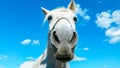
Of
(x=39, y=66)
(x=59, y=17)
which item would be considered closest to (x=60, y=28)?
(x=59, y=17)

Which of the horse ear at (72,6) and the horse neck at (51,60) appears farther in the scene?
the horse ear at (72,6)

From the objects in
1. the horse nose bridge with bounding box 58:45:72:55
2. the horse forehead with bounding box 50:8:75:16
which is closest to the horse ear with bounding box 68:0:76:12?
the horse forehead with bounding box 50:8:75:16

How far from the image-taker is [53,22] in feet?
16.1

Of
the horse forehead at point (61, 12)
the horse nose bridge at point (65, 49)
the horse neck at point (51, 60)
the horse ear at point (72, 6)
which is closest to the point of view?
the horse nose bridge at point (65, 49)

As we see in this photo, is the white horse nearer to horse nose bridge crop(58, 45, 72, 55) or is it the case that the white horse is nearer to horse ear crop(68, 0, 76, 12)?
horse nose bridge crop(58, 45, 72, 55)

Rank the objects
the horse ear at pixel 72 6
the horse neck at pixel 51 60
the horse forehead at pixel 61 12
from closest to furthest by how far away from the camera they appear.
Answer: the horse forehead at pixel 61 12, the horse neck at pixel 51 60, the horse ear at pixel 72 6

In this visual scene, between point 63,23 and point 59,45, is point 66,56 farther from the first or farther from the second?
point 63,23

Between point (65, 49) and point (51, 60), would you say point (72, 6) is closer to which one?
point (51, 60)

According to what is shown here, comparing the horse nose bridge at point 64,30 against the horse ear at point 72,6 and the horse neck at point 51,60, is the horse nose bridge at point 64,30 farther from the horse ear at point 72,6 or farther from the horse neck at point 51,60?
the horse ear at point 72,6

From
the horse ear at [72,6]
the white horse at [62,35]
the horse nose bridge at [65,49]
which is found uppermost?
the horse ear at [72,6]

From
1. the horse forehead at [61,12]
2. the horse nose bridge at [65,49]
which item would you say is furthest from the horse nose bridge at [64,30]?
the horse forehead at [61,12]

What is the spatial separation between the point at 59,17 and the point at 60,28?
0.50m

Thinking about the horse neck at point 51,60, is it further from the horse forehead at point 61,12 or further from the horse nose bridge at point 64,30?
the horse nose bridge at point 64,30

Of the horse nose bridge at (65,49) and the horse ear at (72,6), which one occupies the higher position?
the horse ear at (72,6)
